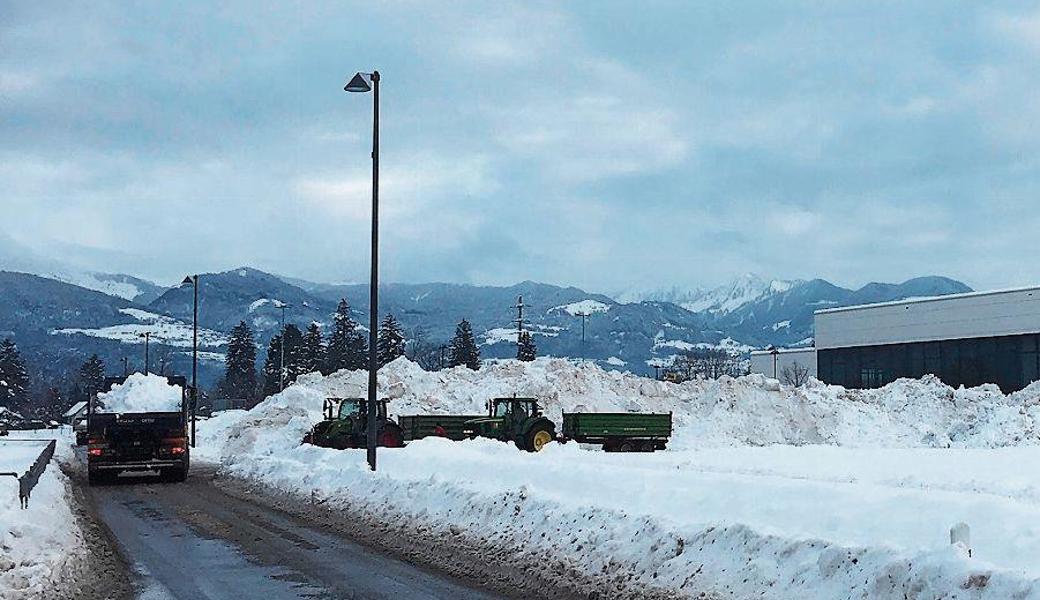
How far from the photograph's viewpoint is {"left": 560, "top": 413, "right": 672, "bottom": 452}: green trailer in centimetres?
4041

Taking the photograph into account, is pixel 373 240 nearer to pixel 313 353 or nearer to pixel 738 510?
pixel 738 510

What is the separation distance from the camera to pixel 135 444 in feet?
103

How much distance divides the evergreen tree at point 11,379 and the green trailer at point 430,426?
118m

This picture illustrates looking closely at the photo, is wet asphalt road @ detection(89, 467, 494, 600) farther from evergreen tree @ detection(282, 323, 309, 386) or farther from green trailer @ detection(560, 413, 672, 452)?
evergreen tree @ detection(282, 323, 309, 386)

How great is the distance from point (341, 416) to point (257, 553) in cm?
2398

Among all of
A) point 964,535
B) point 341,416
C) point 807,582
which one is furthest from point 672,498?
point 341,416

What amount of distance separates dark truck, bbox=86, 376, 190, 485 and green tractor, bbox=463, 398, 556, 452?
34.7 ft

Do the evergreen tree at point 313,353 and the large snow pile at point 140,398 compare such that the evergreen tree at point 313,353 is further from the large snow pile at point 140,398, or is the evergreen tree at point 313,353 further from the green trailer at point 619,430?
the green trailer at point 619,430

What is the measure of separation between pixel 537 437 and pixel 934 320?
5272 cm

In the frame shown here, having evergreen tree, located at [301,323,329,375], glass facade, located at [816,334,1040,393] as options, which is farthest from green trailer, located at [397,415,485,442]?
evergreen tree, located at [301,323,329,375]

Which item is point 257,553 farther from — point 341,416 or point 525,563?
point 341,416

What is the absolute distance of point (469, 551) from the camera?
1485 centimetres

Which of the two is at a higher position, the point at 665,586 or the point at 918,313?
the point at 918,313

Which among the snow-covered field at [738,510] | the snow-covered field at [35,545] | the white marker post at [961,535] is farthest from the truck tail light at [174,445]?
the white marker post at [961,535]
